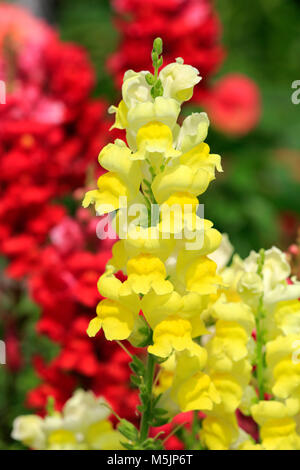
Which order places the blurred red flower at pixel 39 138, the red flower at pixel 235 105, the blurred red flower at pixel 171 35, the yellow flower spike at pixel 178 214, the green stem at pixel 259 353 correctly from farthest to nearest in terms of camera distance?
the red flower at pixel 235 105, the blurred red flower at pixel 171 35, the blurred red flower at pixel 39 138, the green stem at pixel 259 353, the yellow flower spike at pixel 178 214

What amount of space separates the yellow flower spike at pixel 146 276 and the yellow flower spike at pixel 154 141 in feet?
0.25

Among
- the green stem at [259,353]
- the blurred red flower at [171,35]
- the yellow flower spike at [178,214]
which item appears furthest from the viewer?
the blurred red flower at [171,35]

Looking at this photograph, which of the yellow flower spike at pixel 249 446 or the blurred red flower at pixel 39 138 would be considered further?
the blurred red flower at pixel 39 138

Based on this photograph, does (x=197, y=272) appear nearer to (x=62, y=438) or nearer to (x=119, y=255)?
(x=119, y=255)

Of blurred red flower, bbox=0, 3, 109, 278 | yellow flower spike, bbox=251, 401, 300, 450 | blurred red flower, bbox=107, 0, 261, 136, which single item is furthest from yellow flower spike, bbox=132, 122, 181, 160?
blurred red flower, bbox=107, 0, 261, 136

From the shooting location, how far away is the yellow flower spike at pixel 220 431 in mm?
697

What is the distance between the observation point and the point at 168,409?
693mm

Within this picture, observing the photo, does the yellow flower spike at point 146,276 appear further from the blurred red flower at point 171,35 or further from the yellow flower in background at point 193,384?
the blurred red flower at point 171,35

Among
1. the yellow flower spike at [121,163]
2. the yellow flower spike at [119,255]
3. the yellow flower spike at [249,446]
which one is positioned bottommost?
the yellow flower spike at [249,446]

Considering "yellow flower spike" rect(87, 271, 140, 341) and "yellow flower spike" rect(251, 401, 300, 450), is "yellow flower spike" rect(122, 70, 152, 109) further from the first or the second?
"yellow flower spike" rect(251, 401, 300, 450)

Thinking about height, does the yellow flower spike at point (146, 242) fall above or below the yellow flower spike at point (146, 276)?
above

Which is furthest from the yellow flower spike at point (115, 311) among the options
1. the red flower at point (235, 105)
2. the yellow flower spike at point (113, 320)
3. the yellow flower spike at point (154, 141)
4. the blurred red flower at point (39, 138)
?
the red flower at point (235, 105)

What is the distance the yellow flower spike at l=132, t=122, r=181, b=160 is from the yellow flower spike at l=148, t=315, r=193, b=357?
12 cm
